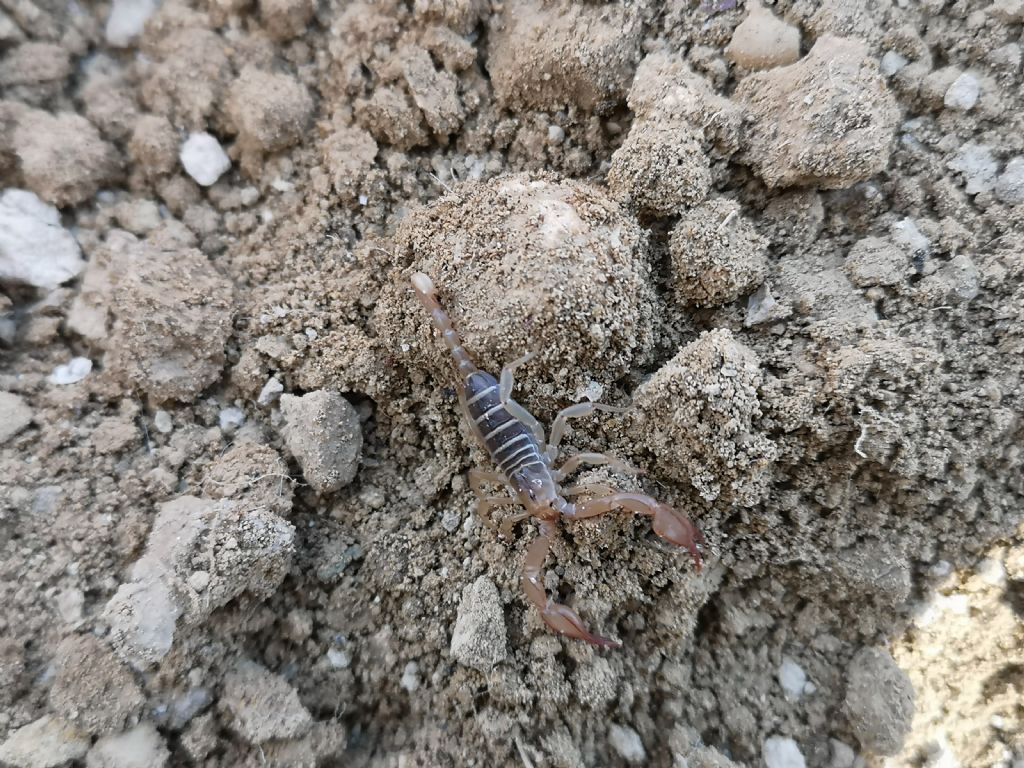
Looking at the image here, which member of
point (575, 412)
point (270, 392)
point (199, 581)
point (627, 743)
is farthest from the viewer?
point (270, 392)

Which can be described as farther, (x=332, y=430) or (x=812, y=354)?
(x=332, y=430)

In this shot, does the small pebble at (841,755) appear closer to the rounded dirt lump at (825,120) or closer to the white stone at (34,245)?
the rounded dirt lump at (825,120)

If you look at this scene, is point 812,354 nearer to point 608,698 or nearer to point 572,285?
point 572,285

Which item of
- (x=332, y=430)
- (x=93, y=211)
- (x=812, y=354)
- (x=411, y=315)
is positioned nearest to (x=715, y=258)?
(x=812, y=354)

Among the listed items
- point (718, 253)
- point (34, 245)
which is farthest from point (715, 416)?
point (34, 245)

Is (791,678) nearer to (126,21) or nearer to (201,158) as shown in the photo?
(201,158)

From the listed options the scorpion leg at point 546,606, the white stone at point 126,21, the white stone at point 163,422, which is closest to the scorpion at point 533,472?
the scorpion leg at point 546,606

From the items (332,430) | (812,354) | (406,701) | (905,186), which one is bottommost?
(406,701)
